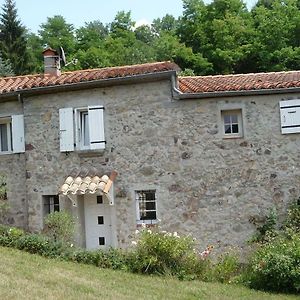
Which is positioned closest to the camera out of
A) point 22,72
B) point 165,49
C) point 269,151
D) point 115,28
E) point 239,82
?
point 269,151

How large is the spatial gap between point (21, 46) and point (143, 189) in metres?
28.3

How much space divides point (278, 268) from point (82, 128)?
7.17 meters

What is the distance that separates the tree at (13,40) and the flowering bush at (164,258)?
27.8 metres

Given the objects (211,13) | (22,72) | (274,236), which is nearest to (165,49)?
(211,13)

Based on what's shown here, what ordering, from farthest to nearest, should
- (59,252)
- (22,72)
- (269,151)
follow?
(22,72) < (269,151) < (59,252)

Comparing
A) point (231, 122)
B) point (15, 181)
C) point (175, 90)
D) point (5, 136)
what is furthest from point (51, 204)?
point (231, 122)

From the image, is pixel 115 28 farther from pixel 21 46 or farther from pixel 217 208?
pixel 217 208

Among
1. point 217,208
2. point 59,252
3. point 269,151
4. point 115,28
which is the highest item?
point 115,28

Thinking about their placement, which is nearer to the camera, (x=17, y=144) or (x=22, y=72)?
(x=17, y=144)

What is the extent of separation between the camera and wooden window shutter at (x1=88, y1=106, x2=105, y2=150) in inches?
560

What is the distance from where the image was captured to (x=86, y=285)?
380 inches

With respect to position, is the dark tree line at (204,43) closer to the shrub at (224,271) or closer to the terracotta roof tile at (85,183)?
the terracotta roof tile at (85,183)

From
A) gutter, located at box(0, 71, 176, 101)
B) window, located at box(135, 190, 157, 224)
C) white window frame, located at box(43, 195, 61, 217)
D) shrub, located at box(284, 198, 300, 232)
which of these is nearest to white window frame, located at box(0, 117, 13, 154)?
gutter, located at box(0, 71, 176, 101)

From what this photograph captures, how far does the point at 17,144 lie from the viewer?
15.2 m
